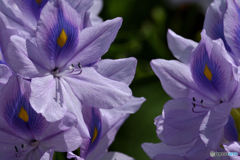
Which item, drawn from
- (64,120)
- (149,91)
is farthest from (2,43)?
(149,91)

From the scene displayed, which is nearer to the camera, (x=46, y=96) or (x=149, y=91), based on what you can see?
(x=46, y=96)

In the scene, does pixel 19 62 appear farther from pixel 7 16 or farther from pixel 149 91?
pixel 149 91

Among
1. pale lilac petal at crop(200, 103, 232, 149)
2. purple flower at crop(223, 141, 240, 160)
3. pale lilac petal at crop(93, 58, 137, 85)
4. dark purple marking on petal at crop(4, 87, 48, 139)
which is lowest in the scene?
purple flower at crop(223, 141, 240, 160)

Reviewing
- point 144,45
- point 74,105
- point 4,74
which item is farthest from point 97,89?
point 144,45

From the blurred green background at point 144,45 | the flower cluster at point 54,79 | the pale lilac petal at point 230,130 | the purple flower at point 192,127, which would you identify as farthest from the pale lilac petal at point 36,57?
the blurred green background at point 144,45

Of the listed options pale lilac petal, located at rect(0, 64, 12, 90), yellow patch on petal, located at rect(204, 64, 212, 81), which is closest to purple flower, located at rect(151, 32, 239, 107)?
yellow patch on petal, located at rect(204, 64, 212, 81)

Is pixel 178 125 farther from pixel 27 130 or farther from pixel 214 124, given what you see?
pixel 27 130

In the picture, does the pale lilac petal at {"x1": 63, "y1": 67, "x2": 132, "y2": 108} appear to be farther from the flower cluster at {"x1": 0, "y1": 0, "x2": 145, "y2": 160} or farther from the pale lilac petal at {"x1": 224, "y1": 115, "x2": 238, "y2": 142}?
the pale lilac petal at {"x1": 224, "y1": 115, "x2": 238, "y2": 142}
